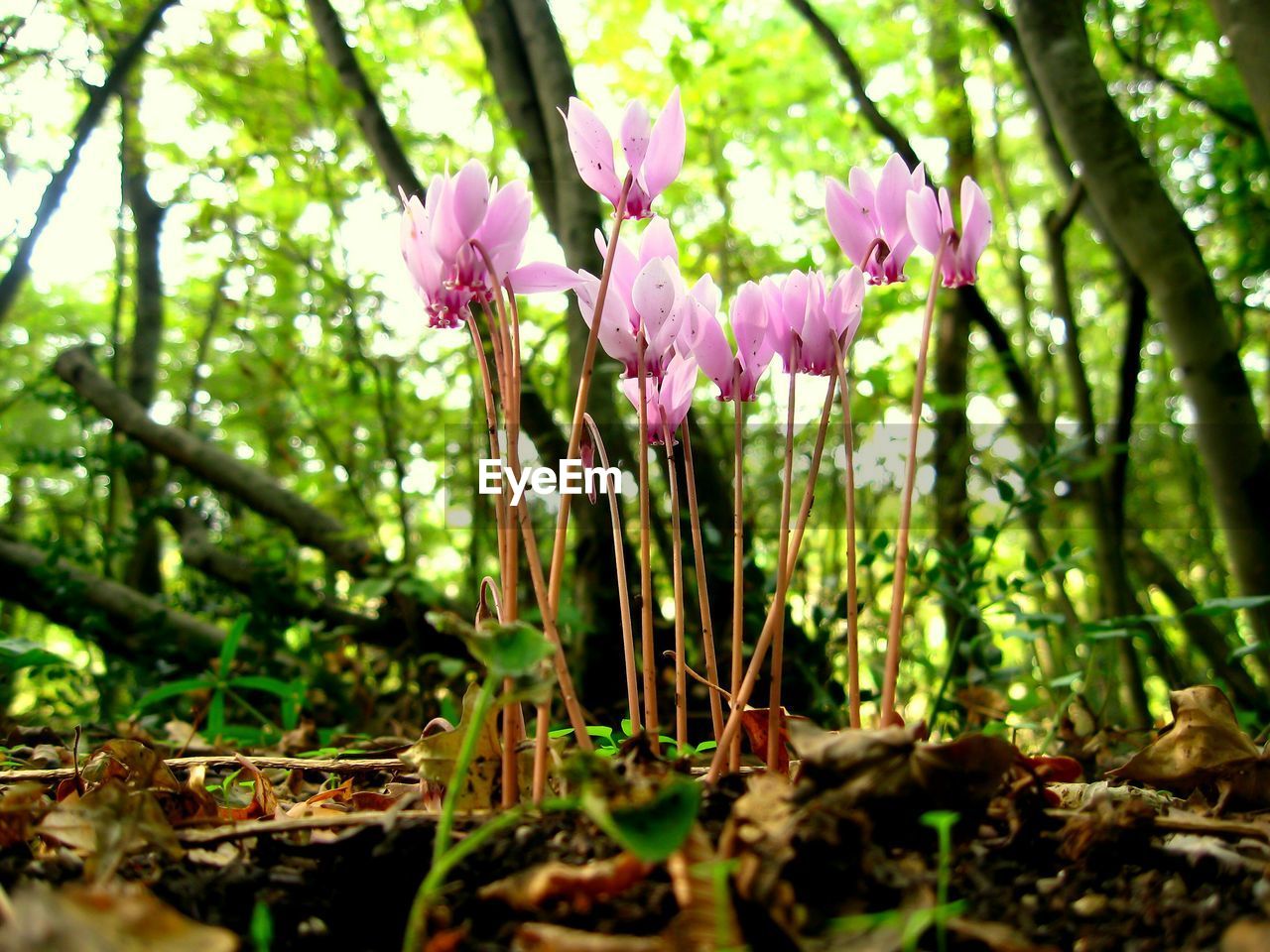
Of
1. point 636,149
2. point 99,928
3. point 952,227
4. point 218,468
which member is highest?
point 218,468

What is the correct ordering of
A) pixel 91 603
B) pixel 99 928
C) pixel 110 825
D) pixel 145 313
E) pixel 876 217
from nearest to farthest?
1. pixel 99 928
2. pixel 110 825
3. pixel 876 217
4. pixel 91 603
5. pixel 145 313

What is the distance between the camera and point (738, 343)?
3.97 ft

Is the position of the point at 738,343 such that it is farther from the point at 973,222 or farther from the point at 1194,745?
the point at 1194,745

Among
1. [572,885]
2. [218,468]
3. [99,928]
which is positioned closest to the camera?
[99,928]

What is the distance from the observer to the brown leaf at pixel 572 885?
71 centimetres

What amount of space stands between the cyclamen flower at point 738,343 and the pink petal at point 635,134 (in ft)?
0.56

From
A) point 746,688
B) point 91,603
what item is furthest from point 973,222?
point 91,603

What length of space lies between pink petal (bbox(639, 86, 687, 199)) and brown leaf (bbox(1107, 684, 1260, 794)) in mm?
945

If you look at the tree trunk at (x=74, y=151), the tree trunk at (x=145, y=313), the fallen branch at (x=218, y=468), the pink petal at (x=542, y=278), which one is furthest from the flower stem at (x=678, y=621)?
the tree trunk at (x=145, y=313)

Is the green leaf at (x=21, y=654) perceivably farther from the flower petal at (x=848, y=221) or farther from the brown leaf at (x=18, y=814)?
the flower petal at (x=848, y=221)

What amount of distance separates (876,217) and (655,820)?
2.82 ft

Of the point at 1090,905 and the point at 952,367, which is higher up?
the point at 952,367

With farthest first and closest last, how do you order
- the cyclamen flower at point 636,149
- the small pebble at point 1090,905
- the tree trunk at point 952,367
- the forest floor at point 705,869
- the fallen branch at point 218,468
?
1. the tree trunk at point 952,367
2. the fallen branch at point 218,468
3. the cyclamen flower at point 636,149
4. the small pebble at point 1090,905
5. the forest floor at point 705,869

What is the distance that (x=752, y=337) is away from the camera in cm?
119
